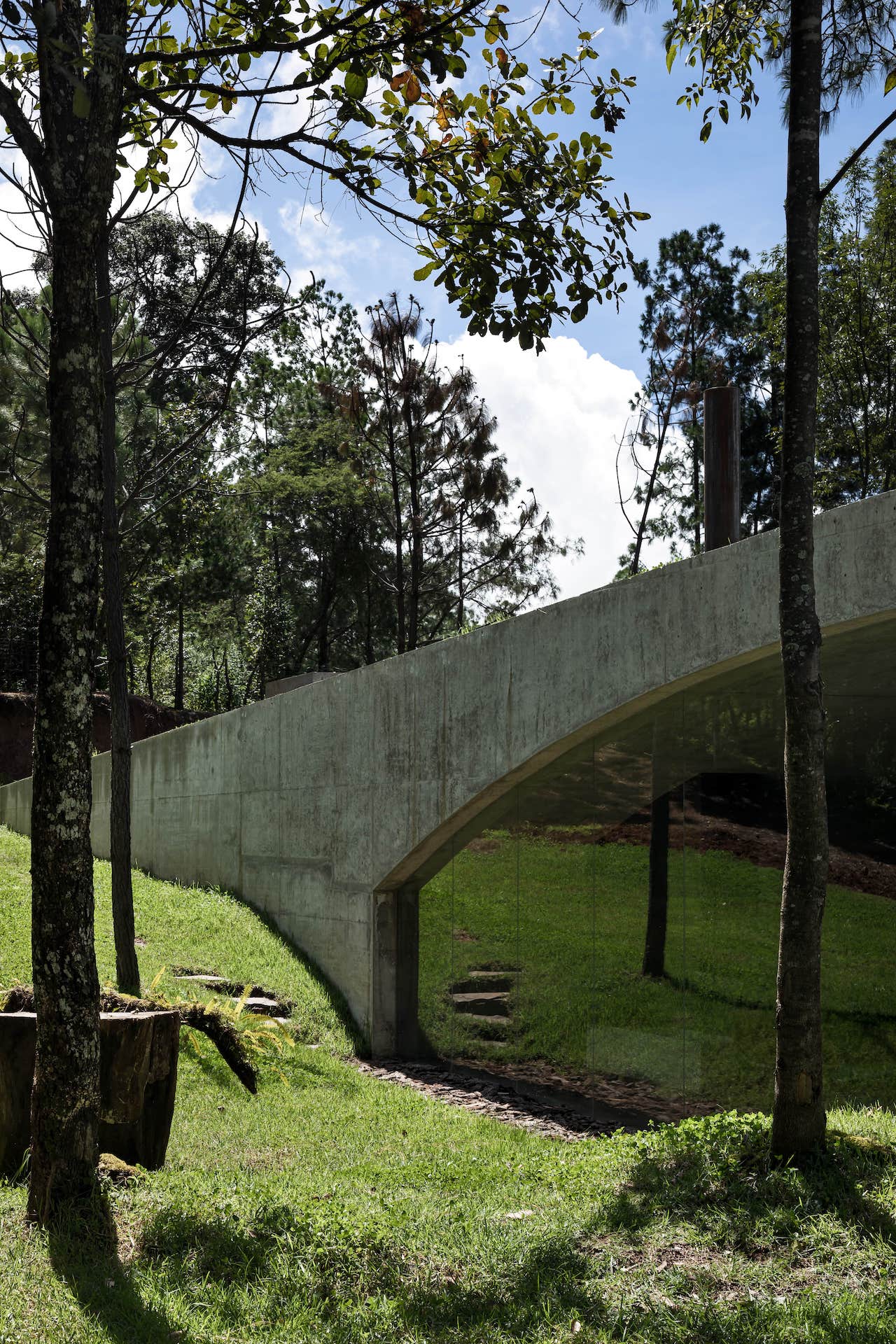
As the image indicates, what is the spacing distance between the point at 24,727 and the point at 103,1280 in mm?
27794

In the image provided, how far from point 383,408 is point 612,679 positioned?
18220 mm

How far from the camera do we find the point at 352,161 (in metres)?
7.04

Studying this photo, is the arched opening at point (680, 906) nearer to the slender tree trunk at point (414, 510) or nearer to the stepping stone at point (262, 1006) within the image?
the stepping stone at point (262, 1006)

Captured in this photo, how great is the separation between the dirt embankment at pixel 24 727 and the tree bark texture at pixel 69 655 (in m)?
24.8

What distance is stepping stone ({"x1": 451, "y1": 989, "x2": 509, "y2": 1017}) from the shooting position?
10.6m

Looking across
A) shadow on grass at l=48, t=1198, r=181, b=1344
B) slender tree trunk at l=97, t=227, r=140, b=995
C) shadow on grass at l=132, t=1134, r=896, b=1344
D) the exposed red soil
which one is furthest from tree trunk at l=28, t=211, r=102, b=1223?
slender tree trunk at l=97, t=227, r=140, b=995

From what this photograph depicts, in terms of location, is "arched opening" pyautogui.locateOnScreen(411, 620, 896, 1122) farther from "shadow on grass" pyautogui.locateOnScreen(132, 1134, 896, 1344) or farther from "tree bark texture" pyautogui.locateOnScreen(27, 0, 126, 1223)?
"tree bark texture" pyautogui.locateOnScreen(27, 0, 126, 1223)

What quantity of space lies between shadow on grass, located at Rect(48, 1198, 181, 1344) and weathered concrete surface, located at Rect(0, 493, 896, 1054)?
5.08 meters

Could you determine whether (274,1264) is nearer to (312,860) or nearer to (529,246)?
(529,246)

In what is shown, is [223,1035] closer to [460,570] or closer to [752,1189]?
[752,1189]

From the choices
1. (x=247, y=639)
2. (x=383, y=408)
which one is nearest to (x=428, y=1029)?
(x=383, y=408)

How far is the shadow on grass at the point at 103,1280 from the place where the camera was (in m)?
3.98

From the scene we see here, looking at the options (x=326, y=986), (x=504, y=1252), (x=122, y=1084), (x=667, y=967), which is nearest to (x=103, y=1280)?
(x=504, y=1252)

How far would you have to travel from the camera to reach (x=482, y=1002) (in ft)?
35.6
